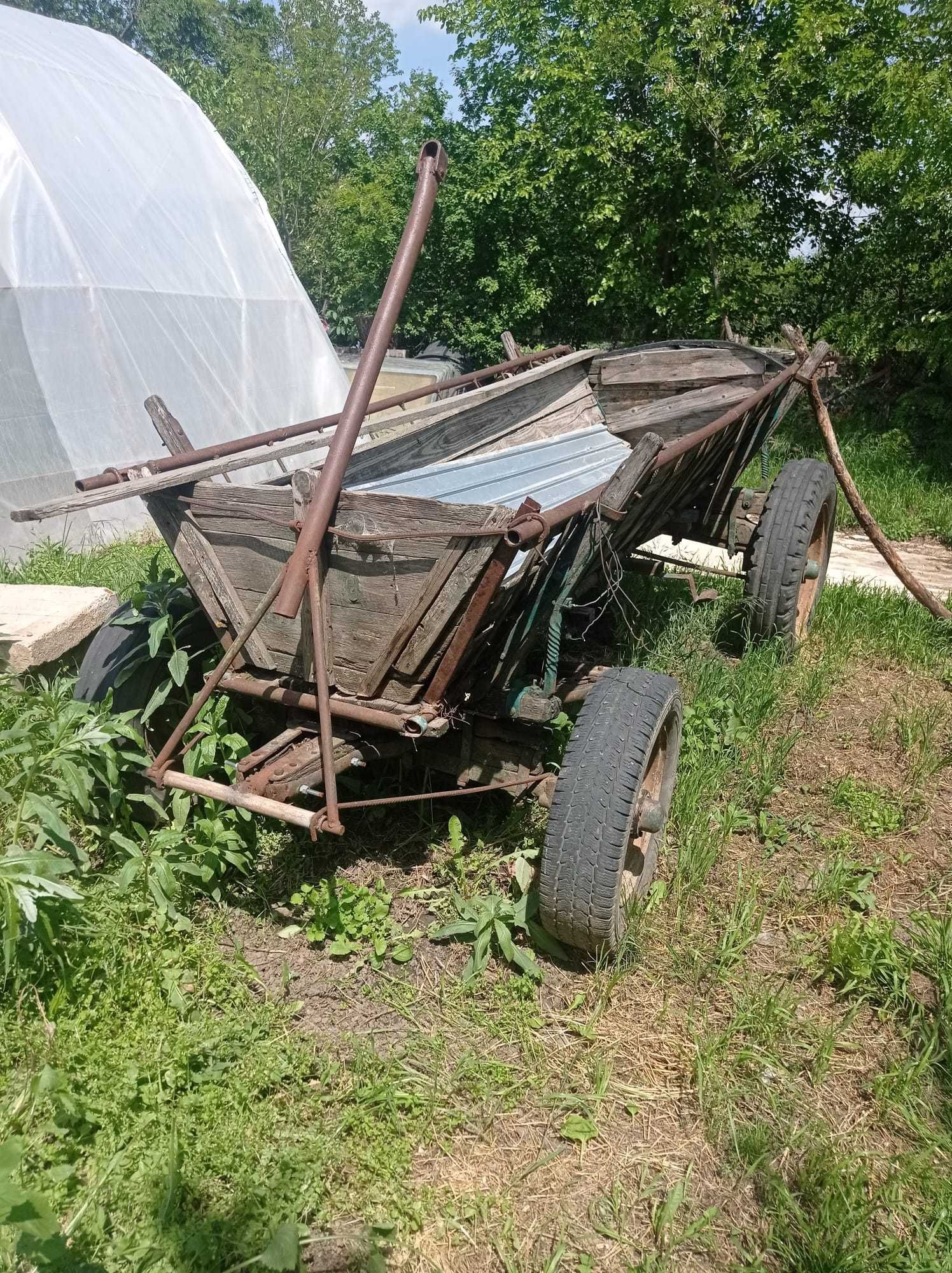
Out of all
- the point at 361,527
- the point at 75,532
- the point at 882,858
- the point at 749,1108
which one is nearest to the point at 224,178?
the point at 75,532

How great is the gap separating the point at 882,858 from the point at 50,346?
21.5 ft

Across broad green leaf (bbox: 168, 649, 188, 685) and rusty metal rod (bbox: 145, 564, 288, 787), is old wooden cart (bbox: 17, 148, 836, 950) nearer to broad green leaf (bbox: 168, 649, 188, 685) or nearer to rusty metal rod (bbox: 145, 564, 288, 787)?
rusty metal rod (bbox: 145, 564, 288, 787)

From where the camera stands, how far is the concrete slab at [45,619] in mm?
4062

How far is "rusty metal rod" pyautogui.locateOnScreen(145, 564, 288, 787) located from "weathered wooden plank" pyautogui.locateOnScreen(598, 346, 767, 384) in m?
3.63

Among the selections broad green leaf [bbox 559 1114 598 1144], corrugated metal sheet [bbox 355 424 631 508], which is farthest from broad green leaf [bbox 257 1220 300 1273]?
corrugated metal sheet [bbox 355 424 631 508]

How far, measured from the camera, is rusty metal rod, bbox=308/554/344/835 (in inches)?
100

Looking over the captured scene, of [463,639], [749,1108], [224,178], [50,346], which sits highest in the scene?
[224,178]

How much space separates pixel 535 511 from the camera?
2480mm

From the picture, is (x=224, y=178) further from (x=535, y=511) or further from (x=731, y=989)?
(x=731, y=989)

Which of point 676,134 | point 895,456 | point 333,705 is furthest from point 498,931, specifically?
point 676,134

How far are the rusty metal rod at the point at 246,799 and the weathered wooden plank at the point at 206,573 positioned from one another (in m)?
0.46

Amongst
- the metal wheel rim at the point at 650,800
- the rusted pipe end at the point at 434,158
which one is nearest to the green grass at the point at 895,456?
the metal wheel rim at the point at 650,800

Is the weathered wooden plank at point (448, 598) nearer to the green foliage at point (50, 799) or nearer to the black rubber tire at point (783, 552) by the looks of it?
the green foliage at point (50, 799)

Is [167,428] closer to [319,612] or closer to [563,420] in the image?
[319,612]
